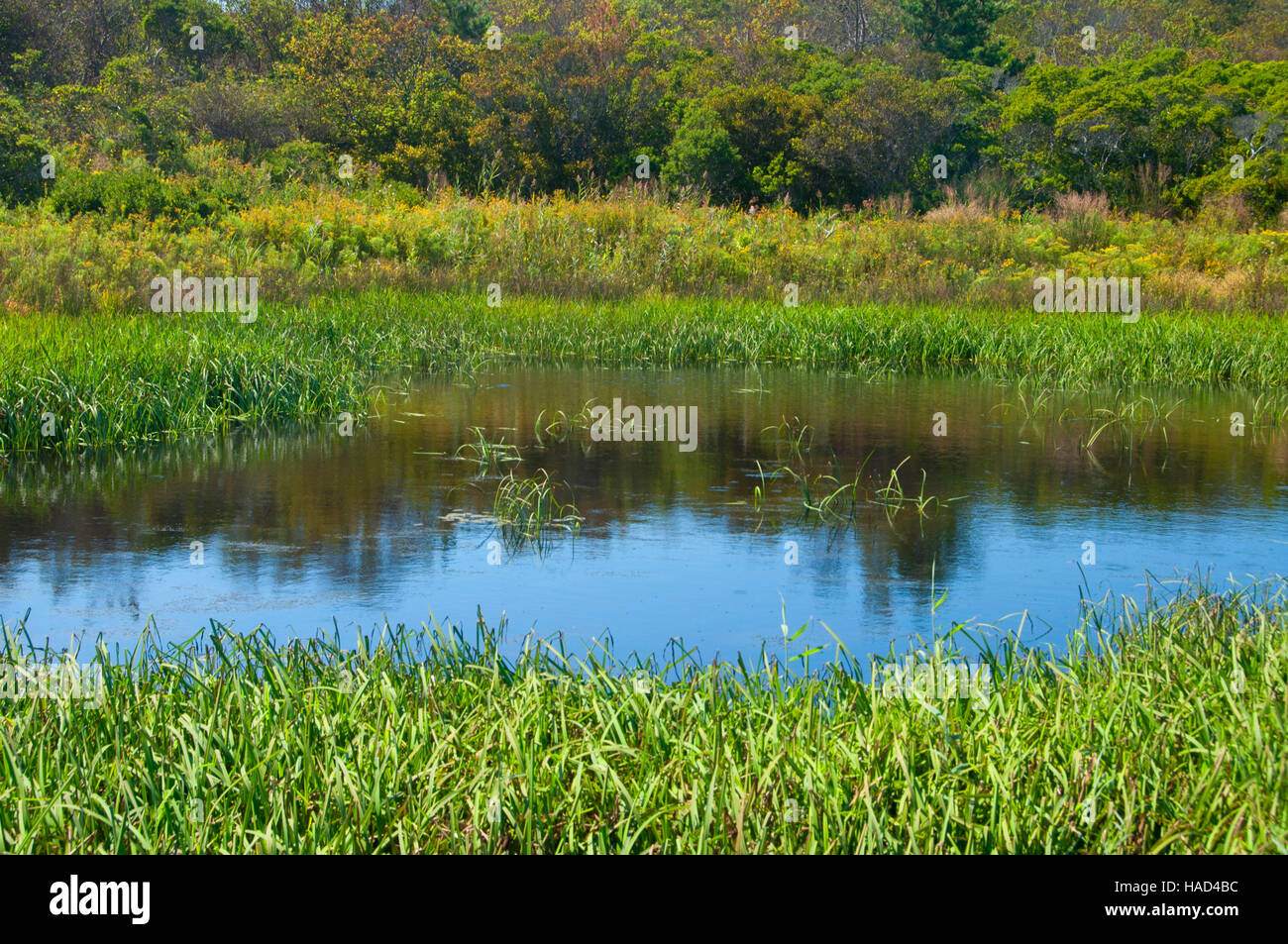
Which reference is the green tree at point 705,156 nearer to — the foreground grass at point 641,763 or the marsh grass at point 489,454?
the marsh grass at point 489,454

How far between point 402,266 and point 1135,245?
14.1 m

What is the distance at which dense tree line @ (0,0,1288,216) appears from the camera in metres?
31.8

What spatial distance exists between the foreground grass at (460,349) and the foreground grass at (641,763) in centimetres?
538

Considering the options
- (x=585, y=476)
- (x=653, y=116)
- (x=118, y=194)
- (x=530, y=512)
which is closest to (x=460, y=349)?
(x=585, y=476)

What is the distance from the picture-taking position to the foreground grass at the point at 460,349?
8.70m

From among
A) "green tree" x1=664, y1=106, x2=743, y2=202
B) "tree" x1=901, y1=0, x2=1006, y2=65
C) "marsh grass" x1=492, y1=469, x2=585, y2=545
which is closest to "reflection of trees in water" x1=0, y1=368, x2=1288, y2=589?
"marsh grass" x1=492, y1=469, x2=585, y2=545

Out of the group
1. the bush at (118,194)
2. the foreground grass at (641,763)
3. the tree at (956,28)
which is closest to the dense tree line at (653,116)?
the bush at (118,194)

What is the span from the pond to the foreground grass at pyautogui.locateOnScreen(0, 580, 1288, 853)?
0.98m

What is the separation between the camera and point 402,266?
727 inches

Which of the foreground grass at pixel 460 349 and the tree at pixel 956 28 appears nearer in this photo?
the foreground grass at pixel 460 349

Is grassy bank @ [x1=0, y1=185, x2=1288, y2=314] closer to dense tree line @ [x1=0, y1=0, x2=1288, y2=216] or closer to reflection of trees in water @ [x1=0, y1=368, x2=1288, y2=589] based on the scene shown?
reflection of trees in water @ [x1=0, y1=368, x2=1288, y2=589]

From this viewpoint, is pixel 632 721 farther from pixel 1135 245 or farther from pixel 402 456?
pixel 1135 245

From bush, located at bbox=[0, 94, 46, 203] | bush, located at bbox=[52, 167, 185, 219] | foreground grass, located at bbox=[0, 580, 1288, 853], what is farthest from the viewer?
bush, located at bbox=[0, 94, 46, 203]
